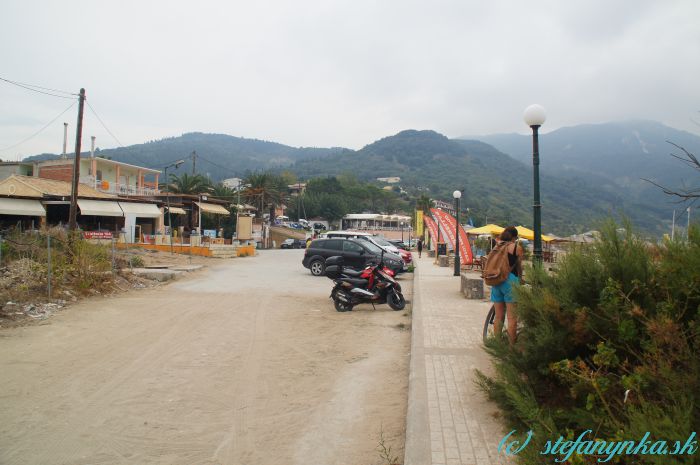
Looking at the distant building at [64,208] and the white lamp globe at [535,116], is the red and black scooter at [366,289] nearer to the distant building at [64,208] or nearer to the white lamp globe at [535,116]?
the white lamp globe at [535,116]

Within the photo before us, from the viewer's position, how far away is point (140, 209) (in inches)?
1308

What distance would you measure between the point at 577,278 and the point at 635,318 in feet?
1.80

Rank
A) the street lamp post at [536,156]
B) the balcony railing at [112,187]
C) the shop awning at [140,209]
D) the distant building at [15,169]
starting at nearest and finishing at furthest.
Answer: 1. the street lamp post at [536,156]
2. the shop awning at [140,209]
3. the balcony railing at [112,187]
4. the distant building at [15,169]

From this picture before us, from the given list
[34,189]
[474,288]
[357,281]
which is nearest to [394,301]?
[357,281]

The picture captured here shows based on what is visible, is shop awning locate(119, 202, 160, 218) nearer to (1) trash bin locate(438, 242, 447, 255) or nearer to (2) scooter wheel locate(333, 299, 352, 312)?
(1) trash bin locate(438, 242, 447, 255)

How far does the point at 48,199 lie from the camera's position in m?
29.1

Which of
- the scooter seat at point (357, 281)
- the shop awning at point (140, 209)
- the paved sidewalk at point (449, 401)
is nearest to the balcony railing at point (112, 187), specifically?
the shop awning at point (140, 209)

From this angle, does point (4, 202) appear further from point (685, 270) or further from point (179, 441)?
point (685, 270)

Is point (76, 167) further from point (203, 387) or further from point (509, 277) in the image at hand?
point (509, 277)

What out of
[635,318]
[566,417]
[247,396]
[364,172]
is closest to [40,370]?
[247,396]

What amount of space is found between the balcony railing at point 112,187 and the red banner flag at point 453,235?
→ 100 feet

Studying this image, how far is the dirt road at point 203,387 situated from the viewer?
4074 millimetres

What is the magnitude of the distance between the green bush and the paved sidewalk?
35 cm

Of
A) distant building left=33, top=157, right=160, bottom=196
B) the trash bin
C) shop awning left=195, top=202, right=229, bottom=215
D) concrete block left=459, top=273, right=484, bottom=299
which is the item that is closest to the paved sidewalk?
concrete block left=459, top=273, right=484, bottom=299
